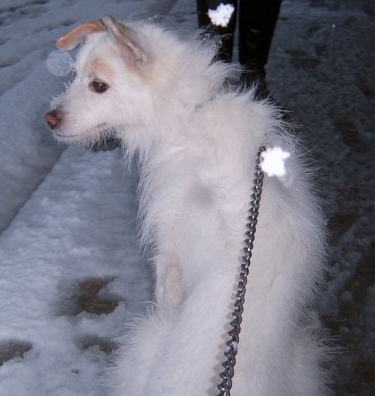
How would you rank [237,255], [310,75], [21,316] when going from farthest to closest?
[310,75] < [21,316] < [237,255]

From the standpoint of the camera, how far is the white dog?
1.35 m

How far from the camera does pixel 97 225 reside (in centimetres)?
269

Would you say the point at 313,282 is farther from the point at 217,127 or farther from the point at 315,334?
the point at 217,127


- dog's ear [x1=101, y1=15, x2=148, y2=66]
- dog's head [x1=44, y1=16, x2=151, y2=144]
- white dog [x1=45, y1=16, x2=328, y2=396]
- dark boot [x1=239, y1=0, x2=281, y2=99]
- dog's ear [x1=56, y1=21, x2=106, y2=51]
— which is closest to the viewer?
white dog [x1=45, y1=16, x2=328, y2=396]

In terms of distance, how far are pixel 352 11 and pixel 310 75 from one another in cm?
203

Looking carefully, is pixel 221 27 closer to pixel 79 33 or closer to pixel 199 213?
pixel 79 33

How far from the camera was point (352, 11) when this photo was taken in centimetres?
542

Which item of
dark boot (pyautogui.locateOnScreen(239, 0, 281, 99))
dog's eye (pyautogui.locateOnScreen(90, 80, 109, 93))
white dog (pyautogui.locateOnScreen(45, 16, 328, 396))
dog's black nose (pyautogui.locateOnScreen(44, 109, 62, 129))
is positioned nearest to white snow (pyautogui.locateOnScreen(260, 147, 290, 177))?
white dog (pyautogui.locateOnScreen(45, 16, 328, 396))

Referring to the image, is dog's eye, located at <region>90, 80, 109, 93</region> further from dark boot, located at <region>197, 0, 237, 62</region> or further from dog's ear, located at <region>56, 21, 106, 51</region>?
dark boot, located at <region>197, 0, 237, 62</region>

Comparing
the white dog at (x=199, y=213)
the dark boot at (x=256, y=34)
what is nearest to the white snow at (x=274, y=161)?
the white dog at (x=199, y=213)

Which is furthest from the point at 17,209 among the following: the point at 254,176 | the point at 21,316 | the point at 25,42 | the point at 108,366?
the point at 25,42

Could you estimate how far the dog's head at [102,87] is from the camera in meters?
1.82

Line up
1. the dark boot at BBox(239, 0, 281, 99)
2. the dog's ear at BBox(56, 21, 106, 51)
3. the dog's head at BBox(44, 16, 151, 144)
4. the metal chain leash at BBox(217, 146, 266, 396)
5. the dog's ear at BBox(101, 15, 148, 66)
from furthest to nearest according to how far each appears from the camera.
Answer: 1. the dark boot at BBox(239, 0, 281, 99)
2. the dog's ear at BBox(56, 21, 106, 51)
3. the dog's head at BBox(44, 16, 151, 144)
4. the dog's ear at BBox(101, 15, 148, 66)
5. the metal chain leash at BBox(217, 146, 266, 396)

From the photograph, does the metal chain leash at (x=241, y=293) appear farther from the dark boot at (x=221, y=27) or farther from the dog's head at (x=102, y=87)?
the dark boot at (x=221, y=27)
